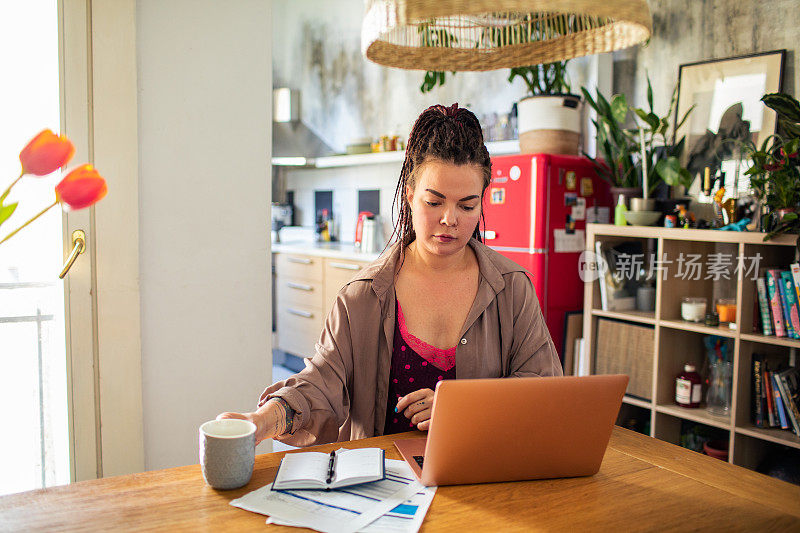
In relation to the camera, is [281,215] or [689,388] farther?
[281,215]

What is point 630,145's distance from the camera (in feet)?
11.3

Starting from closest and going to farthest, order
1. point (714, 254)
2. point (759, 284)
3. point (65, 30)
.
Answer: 1. point (65, 30)
2. point (759, 284)
3. point (714, 254)

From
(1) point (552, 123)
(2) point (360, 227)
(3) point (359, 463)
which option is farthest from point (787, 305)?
(2) point (360, 227)

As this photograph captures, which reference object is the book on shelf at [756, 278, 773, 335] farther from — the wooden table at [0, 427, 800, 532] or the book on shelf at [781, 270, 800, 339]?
the wooden table at [0, 427, 800, 532]

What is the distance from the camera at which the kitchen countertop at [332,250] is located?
466 centimetres

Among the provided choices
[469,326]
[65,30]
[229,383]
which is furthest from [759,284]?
[65,30]

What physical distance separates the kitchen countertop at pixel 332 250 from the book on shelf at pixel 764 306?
2.42 m

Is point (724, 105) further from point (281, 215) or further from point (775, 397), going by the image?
point (281, 215)

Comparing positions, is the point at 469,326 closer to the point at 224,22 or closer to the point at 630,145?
the point at 224,22

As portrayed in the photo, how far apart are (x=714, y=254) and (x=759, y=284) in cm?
51

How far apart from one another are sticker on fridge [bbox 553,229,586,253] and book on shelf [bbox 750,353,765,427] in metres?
1.02

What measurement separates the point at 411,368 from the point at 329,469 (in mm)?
468

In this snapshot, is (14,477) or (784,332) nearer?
(14,477)

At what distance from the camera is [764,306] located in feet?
8.57
